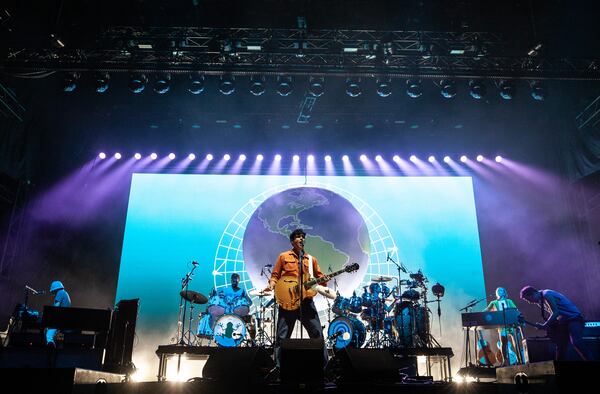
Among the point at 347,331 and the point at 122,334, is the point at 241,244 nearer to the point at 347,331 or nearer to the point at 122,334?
the point at 122,334

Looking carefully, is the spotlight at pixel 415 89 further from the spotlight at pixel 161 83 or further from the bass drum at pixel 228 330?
the bass drum at pixel 228 330

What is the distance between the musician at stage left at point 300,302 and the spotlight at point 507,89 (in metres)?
5.55

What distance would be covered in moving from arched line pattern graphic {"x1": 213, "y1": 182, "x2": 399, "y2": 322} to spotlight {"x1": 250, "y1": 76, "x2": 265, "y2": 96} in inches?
114

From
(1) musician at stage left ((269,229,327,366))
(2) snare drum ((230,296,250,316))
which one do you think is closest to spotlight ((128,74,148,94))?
(2) snare drum ((230,296,250,316))

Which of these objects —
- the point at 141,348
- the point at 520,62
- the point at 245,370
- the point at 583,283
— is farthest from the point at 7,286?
the point at 583,283

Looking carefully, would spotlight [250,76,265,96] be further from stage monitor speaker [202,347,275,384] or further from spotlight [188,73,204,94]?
stage monitor speaker [202,347,275,384]

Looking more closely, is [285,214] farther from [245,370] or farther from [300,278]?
[245,370]

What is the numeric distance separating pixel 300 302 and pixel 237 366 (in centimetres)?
192

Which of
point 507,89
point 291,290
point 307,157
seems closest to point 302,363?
point 291,290

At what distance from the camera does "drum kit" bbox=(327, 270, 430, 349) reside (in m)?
8.17

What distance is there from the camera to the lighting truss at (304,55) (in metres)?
8.54

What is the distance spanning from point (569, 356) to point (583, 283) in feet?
13.8

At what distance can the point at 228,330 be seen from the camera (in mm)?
8516

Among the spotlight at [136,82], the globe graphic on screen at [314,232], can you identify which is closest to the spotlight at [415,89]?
the globe graphic on screen at [314,232]
